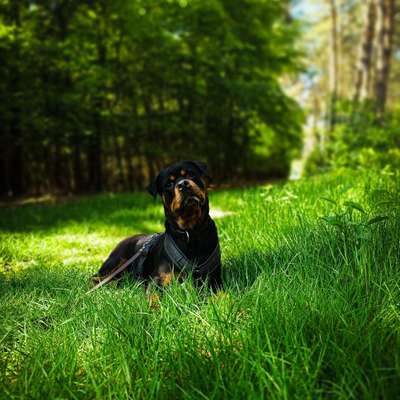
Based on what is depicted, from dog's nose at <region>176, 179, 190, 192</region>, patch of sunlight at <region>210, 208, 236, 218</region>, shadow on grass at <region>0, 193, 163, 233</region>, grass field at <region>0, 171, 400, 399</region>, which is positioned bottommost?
patch of sunlight at <region>210, 208, 236, 218</region>

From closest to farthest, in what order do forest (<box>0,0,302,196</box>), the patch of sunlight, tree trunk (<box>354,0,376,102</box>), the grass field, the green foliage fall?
the grass field < the patch of sunlight < the green foliage < forest (<box>0,0,302,196</box>) < tree trunk (<box>354,0,376,102</box>)

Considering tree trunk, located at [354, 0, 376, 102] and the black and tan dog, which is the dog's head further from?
tree trunk, located at [354, 0, 376, 102]

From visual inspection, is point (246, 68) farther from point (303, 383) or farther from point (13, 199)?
point (303, 383)

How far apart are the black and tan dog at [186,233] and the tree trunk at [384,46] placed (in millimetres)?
11529

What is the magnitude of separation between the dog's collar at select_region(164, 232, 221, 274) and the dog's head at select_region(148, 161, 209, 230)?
7.0 inches

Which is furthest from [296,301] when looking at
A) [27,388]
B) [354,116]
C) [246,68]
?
[246,68]

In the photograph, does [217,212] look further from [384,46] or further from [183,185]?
[384,46]

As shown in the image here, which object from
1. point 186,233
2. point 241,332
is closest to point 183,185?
point 186,233

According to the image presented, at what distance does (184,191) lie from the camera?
307 centimetres

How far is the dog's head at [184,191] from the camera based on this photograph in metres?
3.08

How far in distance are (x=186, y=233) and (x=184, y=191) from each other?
32cm

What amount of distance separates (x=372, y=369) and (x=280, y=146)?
1762 cm

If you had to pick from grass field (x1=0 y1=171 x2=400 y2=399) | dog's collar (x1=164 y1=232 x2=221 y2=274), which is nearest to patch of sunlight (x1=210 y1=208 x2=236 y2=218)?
grass field (x1=0 y1=171 x2=400 y2=399)

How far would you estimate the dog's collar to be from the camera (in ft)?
10.00
